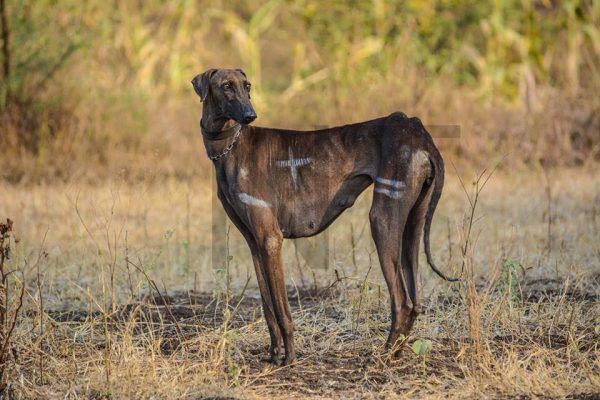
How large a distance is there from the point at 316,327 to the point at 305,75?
9153mm

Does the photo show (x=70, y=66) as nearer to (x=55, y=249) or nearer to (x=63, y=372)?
(x=55, y=249)

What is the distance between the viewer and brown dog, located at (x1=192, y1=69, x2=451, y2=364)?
16.8 ft

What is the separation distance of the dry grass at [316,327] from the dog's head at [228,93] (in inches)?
35.5

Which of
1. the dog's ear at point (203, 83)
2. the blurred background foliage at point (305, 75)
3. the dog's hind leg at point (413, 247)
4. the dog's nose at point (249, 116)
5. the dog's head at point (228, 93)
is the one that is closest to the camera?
the dog's nose at point (249, 116)

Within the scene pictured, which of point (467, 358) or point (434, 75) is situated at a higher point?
point (434, 75)

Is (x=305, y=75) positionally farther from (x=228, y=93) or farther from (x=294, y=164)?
(x=228, y=93)

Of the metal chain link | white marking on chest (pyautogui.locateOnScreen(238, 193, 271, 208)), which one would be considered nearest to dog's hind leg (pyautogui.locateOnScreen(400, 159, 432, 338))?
white marking on chest (pyautogui.locateOnScreen(238, 193, 271, 208))

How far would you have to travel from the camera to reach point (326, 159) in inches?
208

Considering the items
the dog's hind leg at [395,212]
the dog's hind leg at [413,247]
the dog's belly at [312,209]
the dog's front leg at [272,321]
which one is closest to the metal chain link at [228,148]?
the dog's belly at [312,209]

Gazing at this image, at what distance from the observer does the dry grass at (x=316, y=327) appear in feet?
16.4

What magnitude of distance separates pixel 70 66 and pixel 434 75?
519 cm

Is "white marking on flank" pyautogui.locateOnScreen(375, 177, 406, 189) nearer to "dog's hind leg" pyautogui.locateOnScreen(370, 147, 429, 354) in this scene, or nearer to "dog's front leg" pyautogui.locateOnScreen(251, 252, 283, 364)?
"dog's hind leg" pyautogui.locateOnScreen(370, 147, 429, 354)

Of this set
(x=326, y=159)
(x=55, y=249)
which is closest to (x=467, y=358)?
(x=326, y=159)

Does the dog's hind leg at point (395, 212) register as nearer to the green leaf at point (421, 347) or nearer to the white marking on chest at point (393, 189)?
the white marking on chest at point (393, 189)
